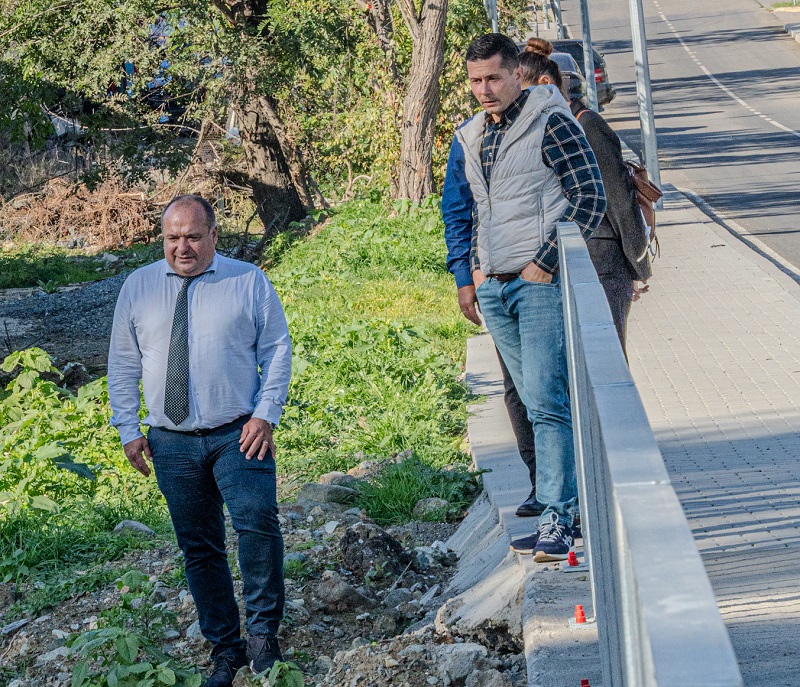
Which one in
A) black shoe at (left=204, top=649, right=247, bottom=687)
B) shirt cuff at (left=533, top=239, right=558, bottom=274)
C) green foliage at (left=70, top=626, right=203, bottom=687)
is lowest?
black shoe at (left=204, top=649, right=247, bottom=687)

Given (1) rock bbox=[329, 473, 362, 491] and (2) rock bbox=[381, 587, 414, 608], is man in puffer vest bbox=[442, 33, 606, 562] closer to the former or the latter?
(2) rock bbox=[381, 587, 414, 608]

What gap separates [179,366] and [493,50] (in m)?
1.61

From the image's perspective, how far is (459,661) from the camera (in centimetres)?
371

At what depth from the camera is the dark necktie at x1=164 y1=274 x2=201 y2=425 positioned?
4254mm

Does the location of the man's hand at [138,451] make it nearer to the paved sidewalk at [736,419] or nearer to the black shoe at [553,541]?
the black shoe at [553,541]

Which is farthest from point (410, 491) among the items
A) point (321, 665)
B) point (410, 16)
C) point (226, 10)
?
point (226, 10)

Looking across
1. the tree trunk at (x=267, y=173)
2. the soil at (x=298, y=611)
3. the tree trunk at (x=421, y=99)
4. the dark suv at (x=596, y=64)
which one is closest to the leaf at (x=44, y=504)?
the soil at (x=298, y=611)

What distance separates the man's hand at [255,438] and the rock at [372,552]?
1325 mm

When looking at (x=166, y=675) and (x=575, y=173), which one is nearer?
(x=166, y=675)

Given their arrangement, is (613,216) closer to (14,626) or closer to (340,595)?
(340,595)

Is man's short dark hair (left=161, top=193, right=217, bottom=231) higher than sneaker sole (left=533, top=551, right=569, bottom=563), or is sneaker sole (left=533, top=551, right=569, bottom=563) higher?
man's short dark hair (left=161, top=193, right=217, bottom=231)

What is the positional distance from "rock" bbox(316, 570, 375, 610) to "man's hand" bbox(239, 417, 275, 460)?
42.5 inches

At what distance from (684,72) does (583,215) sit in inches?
1611

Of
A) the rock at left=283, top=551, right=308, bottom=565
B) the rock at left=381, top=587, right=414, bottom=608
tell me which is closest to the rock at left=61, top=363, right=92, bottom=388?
the rock at left=283, top=551, right=308, bottom=565
